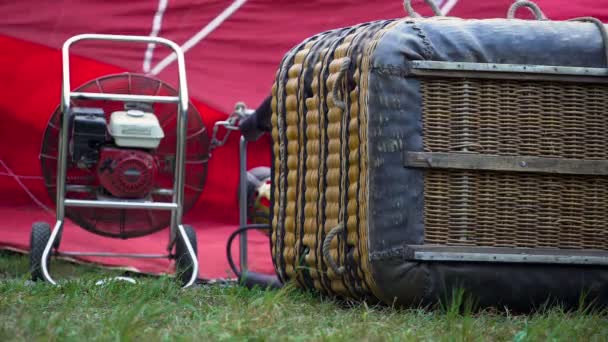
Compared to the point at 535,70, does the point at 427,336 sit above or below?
below

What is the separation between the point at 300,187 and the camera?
2869 millimetres

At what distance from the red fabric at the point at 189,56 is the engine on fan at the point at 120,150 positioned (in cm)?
85

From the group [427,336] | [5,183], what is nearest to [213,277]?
[5,183]

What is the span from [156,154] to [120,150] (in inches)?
7.9

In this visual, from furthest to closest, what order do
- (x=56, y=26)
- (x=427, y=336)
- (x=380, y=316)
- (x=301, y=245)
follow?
1. (x=56, y=26)
2. (x=301, y=245)
3. (x=380, y=316)
4. (x=427, y=336)

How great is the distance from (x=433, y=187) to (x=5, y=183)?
2899 mm

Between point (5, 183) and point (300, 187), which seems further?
point (5, 183)

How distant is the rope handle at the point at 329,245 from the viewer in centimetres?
256

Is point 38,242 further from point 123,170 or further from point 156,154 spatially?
point 156,154

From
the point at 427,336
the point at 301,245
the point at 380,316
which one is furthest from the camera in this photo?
the point at 301,245

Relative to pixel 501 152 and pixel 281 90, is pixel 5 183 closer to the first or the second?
pixel 281 90

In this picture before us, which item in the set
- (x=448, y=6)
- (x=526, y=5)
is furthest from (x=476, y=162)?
(x=448, y=6)

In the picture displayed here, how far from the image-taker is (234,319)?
217 cm

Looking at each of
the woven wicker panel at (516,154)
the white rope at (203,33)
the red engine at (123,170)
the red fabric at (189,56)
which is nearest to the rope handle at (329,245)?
the woven wicker panel at (516,154)
